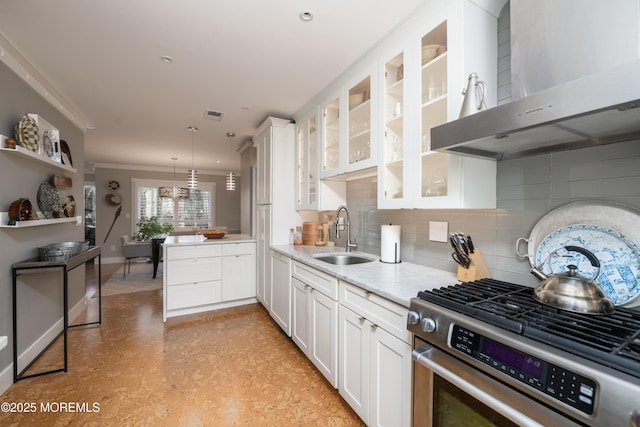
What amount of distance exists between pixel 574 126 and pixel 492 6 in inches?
36.2

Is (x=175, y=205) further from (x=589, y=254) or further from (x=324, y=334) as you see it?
(x=589, y=254)

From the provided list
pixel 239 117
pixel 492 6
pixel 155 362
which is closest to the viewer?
pixel 492 6

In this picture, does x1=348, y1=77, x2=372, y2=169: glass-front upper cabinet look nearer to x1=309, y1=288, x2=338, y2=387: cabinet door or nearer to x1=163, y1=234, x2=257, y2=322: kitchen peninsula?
x1=309, y1=288, x2=338, y2=387: cabinet door

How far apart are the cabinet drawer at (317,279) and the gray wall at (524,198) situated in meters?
0.63

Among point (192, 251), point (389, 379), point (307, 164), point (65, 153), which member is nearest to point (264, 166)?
point (307, 164)

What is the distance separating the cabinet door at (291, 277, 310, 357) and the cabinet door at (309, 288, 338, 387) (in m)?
0.09

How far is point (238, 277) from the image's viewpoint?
3.62 meters

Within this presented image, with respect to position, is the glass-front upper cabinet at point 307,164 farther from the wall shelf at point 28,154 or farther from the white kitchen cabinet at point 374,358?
the wall shelf at point 28,154

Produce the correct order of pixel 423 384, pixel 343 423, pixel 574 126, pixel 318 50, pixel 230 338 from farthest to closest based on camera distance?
pixel 230 338 < pixel 318 50 < pixel 343 423 < pixel 423 384 < pixel 574 126

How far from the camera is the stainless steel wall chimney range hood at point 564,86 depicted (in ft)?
2.43

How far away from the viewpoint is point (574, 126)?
3.14 ft

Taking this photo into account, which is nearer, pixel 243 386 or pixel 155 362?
pixel 243 386

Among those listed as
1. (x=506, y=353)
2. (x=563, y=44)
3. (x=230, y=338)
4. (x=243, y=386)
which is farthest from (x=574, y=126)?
(x=230, y=338)

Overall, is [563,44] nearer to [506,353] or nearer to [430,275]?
[506,353]
